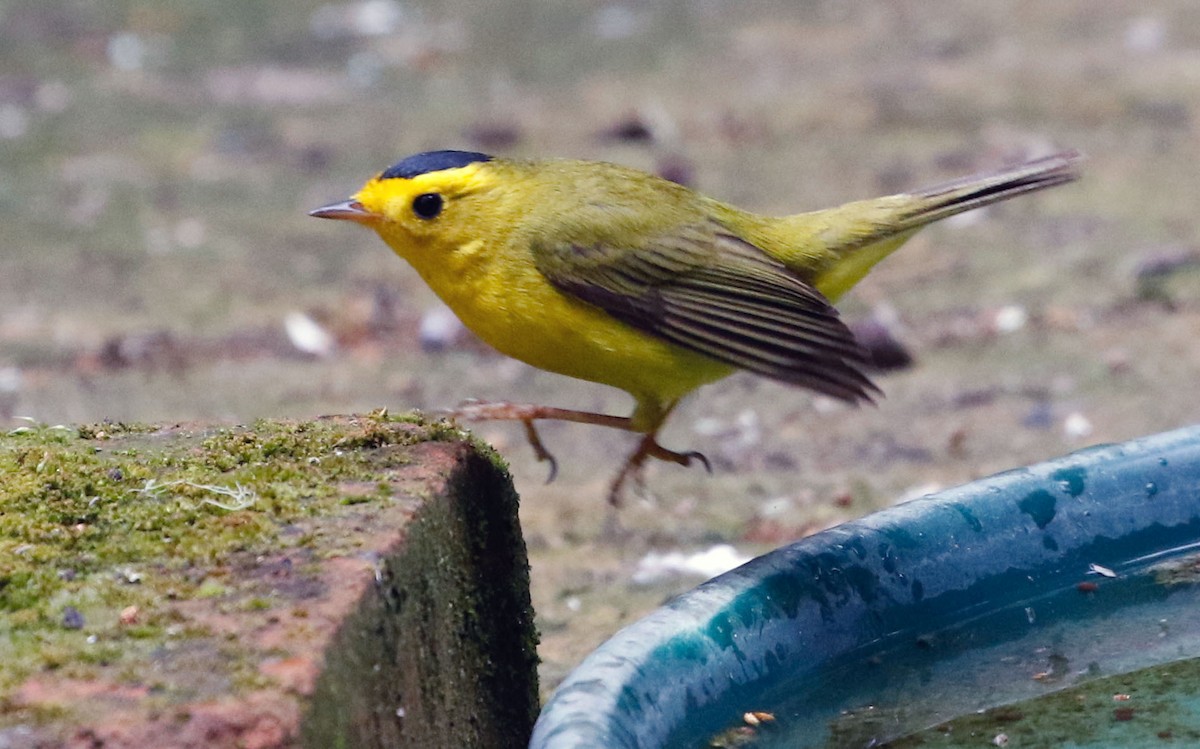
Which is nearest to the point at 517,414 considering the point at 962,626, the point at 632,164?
the point at 962,626

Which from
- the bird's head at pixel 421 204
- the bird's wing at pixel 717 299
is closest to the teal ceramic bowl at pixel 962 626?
the bird's wing at pixel 717 299

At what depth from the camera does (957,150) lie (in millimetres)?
8578

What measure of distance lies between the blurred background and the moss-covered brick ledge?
476mm

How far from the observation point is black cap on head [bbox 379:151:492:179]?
373 cm

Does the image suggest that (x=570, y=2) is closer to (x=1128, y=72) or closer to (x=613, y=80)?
(x=613, y=80)

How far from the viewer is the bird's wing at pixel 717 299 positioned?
Answer: 3367mm

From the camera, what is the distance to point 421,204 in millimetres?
3713

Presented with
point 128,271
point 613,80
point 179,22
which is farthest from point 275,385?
point 179,22

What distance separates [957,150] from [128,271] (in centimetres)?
448

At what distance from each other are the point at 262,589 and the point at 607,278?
1610mm

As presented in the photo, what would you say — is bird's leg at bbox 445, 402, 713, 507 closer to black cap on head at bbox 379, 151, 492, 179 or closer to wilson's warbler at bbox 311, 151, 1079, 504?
wilson's warbler at bbox 311, 151, 1079, 504

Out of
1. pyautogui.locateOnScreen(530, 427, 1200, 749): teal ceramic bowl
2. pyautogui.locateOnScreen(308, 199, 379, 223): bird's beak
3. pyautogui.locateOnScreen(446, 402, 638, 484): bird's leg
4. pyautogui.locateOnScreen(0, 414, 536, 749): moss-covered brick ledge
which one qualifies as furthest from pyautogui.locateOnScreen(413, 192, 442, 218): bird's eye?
pyautogui.locateOnScreen(530, 427, 1200, 749): teal ceramic bowl

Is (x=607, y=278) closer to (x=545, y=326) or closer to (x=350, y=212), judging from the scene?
(x=545, y=326)

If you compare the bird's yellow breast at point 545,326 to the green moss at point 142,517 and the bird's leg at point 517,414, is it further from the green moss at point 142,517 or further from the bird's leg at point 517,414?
the green moss at point 142,517
